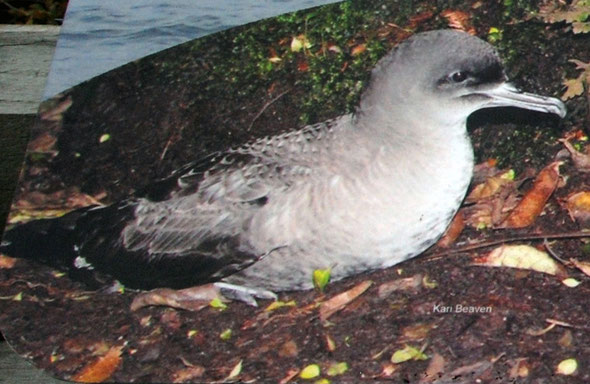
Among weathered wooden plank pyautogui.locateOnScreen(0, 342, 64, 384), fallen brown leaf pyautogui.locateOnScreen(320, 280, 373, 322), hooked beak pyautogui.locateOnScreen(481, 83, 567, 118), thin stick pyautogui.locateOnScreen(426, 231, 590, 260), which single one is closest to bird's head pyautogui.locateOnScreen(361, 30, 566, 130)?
hooked beak pyautogui.locateOnScreen(481, 83, 567, 118)

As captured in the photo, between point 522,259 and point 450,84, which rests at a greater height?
point 450,84

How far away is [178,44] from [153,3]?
0.16 m

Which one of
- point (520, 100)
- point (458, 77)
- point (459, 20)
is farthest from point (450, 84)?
point (459, 20)

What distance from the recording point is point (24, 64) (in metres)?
2.99

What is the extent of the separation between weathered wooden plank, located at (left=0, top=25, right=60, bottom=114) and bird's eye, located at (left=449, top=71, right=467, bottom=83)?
133 cm

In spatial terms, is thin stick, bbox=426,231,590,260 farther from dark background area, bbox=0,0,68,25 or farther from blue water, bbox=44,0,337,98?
dark background area, bbox=0,0,68,25

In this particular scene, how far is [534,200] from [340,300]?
455 millimetres

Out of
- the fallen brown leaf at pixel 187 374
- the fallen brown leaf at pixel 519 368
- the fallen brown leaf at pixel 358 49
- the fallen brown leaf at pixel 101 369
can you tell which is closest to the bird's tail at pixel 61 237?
the fallen brown leaf at pixel 101 369

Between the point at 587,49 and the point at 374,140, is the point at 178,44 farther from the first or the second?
the point at 587,49

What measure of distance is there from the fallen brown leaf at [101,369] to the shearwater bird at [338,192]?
19cm

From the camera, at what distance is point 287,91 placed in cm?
220

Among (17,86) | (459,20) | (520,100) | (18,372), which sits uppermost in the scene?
(459,20)

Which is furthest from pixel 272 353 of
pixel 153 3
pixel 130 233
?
pixel 153 3

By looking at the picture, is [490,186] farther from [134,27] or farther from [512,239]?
[134,27]
